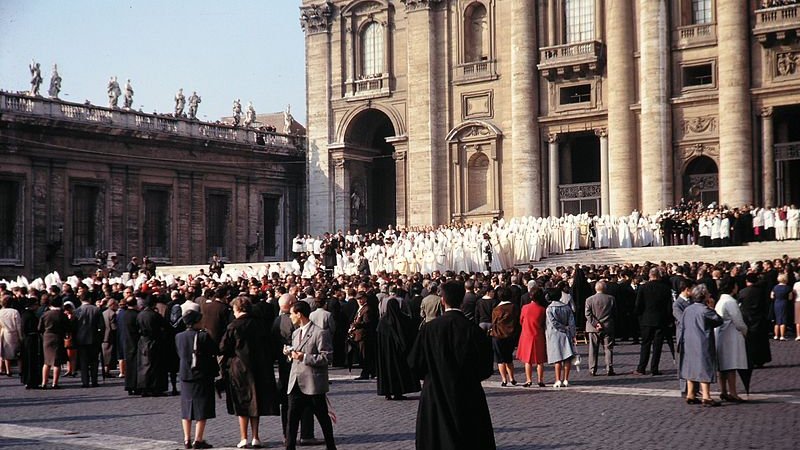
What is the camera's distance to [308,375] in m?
11.0

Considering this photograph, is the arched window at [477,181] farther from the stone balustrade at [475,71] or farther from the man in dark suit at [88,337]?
the man in dark suit at [88,337]

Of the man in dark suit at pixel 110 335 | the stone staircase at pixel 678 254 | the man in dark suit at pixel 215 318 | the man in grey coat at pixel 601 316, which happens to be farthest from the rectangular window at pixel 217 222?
the man in dark suit at pixel 215 318

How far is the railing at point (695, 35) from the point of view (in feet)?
131

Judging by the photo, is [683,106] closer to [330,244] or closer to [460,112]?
[460,112]

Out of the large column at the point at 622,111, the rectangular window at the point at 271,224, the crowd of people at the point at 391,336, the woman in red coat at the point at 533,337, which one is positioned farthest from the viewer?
the rectangular window at the point at 271,224

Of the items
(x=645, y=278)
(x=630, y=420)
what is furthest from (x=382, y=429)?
(x=645, y=278)

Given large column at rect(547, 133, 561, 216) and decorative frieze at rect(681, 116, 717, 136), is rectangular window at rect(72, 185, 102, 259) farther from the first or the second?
decorative frieze at rect(681, 116, 717, 136)

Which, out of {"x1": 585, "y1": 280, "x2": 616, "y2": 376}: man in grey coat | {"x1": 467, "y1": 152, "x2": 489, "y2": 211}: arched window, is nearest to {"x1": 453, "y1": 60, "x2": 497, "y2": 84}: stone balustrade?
{"x1": 467, "y1": 152, "x2": 489, "y2": 211}: arched window

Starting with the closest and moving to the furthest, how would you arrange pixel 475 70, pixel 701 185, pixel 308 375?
pixel 308 375
pixel 701 185
pixel 475 70

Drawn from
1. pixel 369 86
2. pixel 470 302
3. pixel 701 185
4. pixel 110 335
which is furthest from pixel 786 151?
pixel 110 335

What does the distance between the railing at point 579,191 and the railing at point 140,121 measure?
15744 mm

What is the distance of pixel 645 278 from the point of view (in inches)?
882

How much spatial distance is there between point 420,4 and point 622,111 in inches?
436

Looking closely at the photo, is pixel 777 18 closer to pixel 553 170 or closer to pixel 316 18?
pixel 553 170
